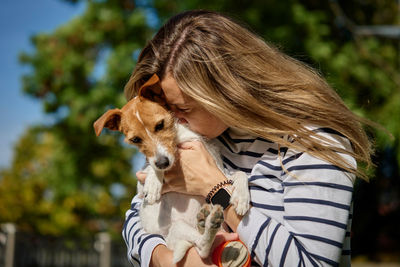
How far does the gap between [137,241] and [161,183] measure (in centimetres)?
38

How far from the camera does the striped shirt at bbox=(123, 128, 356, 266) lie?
5.34ft

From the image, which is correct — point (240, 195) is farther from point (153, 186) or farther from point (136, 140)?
point (136, 140)

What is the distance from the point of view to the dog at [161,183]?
1.97 m

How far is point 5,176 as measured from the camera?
555 inches

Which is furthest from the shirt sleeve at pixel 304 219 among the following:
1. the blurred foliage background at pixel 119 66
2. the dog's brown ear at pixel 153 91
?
the blurred foliage background at pixel 119 66

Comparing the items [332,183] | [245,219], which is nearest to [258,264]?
[245,219]

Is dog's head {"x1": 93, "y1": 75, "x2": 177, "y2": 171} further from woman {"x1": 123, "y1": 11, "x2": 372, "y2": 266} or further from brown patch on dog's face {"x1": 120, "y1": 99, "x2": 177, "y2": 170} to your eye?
woman {"x1": 123, "y1": 11, "x2": 372, "y2": 266}

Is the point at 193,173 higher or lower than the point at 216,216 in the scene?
higher

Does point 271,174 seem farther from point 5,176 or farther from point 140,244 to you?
point 5,176

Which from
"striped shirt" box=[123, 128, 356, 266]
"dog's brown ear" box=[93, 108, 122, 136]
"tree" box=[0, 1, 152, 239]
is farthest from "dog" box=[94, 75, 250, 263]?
"tree" box=[0, 1, 152, 239]

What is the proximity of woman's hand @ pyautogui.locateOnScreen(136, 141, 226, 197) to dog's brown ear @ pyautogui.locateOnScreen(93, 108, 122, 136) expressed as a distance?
1.42 ft

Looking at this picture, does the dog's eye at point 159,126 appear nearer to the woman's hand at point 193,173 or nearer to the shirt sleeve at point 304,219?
the woman's hand at point 193,173

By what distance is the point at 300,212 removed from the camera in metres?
1.68

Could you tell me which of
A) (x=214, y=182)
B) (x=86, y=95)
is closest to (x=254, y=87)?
(x=214, y=182)
